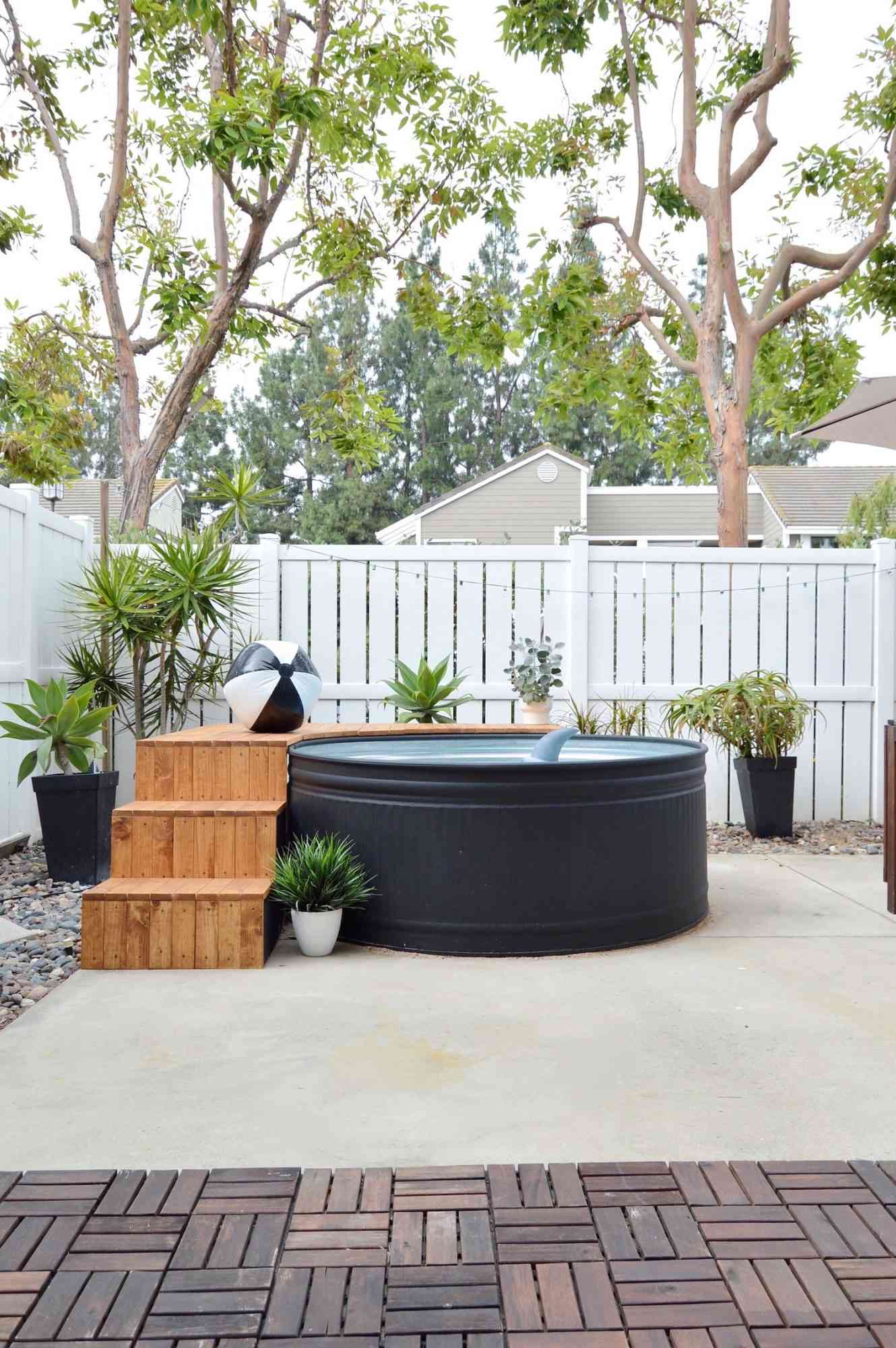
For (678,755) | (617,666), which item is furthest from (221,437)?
(678,755)

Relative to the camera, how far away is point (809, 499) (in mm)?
16891

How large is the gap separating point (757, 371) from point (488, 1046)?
8087 mm

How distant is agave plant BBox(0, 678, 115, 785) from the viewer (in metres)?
4.79

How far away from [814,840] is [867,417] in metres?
2.43

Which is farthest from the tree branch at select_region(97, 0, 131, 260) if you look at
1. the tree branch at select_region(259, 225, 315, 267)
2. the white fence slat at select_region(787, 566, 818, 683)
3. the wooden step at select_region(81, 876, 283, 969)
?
the wooden step at select_region(81, 876, 283, 969)

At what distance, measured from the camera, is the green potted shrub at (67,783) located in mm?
4773

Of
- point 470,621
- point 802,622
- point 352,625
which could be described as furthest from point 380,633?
point 802,622

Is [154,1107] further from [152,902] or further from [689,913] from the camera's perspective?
[689,913]

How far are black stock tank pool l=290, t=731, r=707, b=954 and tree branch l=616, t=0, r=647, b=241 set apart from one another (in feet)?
19.7

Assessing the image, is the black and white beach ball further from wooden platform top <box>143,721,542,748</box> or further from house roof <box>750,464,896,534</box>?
house roof <box>750,464,896,534</box>

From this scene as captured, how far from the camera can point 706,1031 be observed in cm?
290

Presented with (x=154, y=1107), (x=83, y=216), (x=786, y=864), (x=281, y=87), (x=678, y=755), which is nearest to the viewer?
(x=154, y=1107)

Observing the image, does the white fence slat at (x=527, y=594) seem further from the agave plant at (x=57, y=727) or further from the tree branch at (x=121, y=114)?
the tree branch at (x=121, y=114)

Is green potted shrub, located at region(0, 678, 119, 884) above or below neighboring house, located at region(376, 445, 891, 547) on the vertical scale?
below
